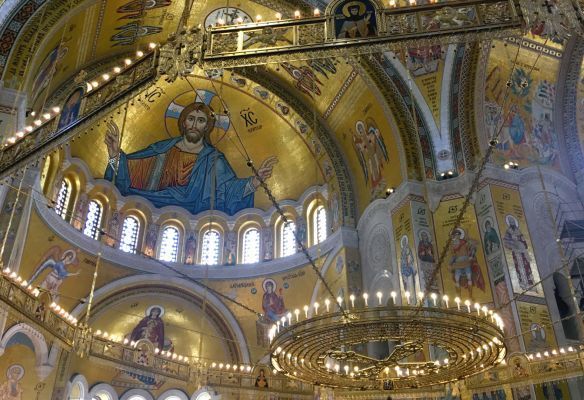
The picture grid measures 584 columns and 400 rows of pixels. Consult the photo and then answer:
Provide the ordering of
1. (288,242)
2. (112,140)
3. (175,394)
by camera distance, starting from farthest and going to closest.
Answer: (288,242), (112,140), (175,394)

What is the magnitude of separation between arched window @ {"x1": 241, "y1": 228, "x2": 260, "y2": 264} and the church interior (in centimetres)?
8

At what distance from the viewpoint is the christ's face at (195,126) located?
1986 centimetres

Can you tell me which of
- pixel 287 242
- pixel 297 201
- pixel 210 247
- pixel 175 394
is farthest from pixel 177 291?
pixel 297 201

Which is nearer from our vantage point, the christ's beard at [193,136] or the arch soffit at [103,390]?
the arch soffit at [103,390]

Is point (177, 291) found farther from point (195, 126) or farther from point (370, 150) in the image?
point (370, 150)

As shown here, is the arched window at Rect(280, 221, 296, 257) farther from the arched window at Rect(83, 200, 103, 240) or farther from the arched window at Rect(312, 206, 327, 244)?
the arched window at Rect(83, 200, 103, 240)

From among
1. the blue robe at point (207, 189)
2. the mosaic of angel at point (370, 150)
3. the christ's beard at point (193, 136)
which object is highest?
the christ's beard at point (193, 136)

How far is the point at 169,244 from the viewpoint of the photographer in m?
19.9

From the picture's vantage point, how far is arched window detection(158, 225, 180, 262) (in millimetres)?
19641

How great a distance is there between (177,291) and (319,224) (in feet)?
17.4

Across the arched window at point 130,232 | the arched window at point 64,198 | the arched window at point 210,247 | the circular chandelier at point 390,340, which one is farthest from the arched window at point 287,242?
the circular chandelier at point 390,340

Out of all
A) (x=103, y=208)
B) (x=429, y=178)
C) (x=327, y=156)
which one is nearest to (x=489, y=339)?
(x=429, y=178)

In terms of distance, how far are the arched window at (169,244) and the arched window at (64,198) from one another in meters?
3.67

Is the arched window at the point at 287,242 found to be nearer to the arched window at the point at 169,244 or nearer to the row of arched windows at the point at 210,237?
the row of arched windows at the point at 210,237
